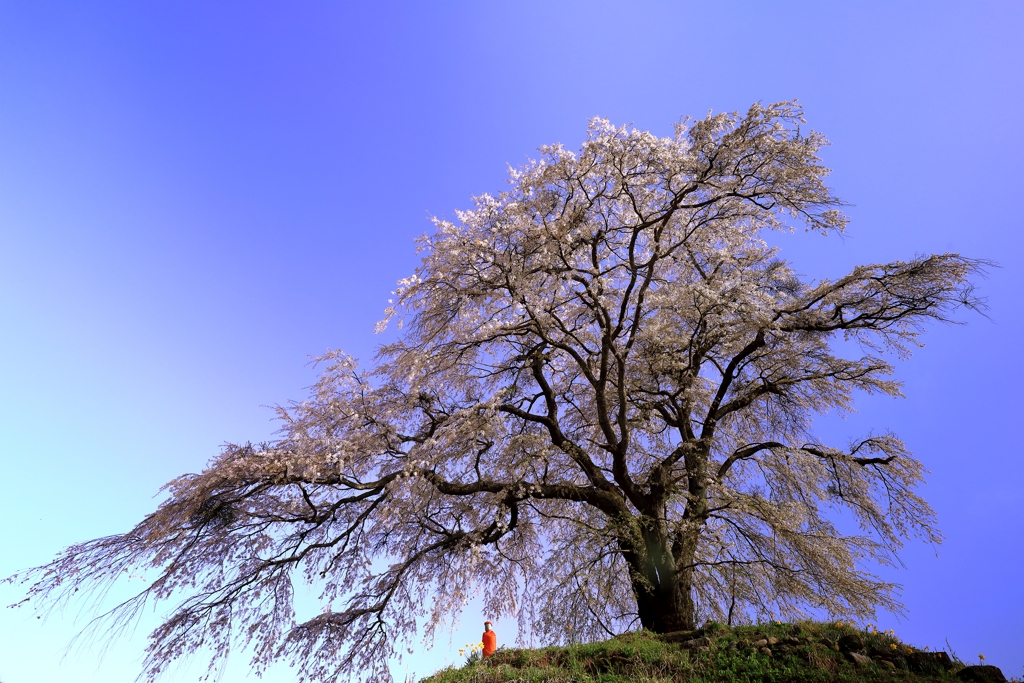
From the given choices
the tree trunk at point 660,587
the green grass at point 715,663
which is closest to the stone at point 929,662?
the green grass at point 715,663

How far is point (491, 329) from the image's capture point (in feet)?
37.3

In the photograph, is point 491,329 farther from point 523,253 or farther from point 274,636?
point 274,636

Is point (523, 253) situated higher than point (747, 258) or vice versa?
point (747, 258)

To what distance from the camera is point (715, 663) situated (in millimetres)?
7984

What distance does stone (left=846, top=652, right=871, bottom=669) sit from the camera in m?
7.68

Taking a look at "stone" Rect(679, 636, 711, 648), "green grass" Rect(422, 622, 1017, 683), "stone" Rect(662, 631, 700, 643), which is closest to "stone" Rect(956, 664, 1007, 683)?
"green grass" Rect(422, 622, 1017, 683)

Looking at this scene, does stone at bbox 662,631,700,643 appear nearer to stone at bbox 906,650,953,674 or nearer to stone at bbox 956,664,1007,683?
stone at bbox 906,650,953,674

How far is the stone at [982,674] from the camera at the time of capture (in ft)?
23.9

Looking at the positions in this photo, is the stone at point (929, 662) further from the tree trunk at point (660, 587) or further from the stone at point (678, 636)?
the tree trunk at point (660, 587)

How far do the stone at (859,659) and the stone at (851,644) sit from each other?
0.15 meters

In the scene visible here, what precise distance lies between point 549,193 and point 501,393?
3.65m

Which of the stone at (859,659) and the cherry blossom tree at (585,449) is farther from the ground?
the cherry blossom tree at (585,449)

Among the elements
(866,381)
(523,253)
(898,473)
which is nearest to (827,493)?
(898,473)

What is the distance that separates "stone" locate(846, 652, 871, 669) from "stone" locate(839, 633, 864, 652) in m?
0.15
